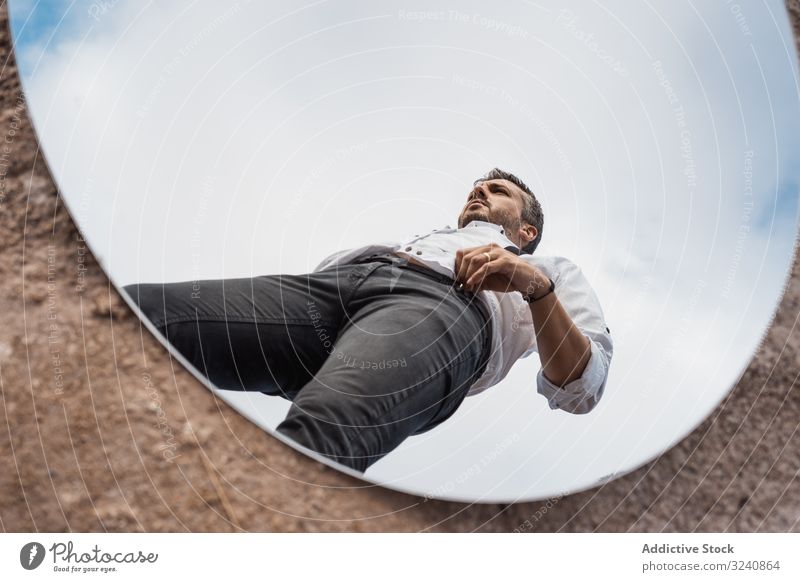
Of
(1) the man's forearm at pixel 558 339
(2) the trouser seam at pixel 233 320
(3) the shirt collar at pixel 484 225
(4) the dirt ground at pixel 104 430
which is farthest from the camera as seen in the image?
(3) the shirt collar at pixel 484 225

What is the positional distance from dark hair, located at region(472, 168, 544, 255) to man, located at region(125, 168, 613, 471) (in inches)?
4.1

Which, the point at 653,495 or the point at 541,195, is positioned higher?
the point at 541,195

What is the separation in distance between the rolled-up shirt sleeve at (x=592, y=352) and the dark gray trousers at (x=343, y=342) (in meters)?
0.10

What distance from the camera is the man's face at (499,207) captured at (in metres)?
1.02

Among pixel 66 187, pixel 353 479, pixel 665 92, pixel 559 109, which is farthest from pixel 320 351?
pixel 665 92

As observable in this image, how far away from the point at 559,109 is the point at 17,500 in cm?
84

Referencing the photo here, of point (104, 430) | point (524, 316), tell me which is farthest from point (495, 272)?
point (104, 430)

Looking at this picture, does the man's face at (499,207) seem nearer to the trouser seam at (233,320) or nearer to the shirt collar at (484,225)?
the shirt collar at (484,225)

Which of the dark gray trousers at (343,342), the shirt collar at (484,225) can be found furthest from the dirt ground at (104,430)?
the shirt collar at (484,225)

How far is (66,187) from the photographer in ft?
2.19

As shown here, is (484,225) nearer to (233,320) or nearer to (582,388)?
(582,388)
